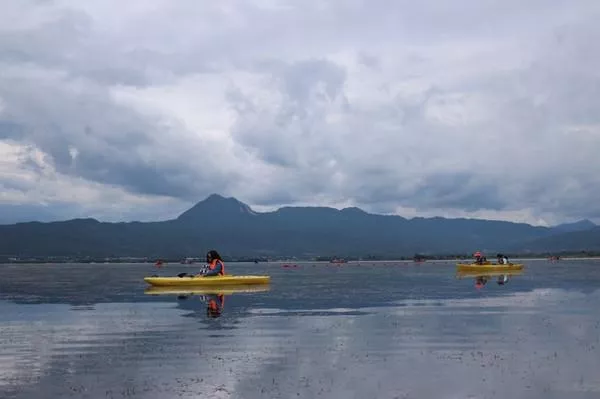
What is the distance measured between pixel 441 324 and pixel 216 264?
3789 cm

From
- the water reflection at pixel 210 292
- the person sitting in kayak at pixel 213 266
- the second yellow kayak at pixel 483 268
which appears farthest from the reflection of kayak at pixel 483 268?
the person sitting in kayak at pixel 213 266

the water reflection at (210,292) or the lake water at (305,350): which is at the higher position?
the water reflection at (210,292)

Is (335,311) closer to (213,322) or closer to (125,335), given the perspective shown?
(213,322)

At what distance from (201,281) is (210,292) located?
Answer: 3.79 m

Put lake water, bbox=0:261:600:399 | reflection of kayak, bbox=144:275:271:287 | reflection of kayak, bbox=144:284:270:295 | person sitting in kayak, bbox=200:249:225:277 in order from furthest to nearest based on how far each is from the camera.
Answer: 1. person sitting in kayak, bbox=200:249:225:277
2. reflection of kayak, bbox=144:275:271:287
3. reflection of kayak, bbox=144:284:270:295
4. lake water, bbox=0:261:600:399

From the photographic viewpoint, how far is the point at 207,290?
7025cm

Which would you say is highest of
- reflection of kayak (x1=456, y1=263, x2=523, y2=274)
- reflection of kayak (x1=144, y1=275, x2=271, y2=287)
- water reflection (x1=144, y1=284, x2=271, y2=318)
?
reflection of kayak (x1=456, y1=263, x2=523, y2=274)

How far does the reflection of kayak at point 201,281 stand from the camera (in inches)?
2788

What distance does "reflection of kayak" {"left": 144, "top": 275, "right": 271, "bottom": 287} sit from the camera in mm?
70812

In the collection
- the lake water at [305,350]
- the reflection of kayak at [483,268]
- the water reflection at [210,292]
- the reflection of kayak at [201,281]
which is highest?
the reflection of kayak at [483,268]

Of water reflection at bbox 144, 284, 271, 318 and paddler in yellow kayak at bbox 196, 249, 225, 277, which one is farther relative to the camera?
paddler in yellow kayak at bbox 196, 249, 225, 277

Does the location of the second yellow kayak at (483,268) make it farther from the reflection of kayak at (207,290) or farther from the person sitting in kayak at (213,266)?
the person sitting in kayak at (213,266)

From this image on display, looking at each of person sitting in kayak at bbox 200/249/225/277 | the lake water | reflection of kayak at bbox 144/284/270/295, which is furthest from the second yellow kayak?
the lake water

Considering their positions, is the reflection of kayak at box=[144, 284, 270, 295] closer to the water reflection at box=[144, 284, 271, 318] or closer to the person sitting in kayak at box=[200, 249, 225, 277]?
the water reflection at box=[144, 284, 271, 318]
